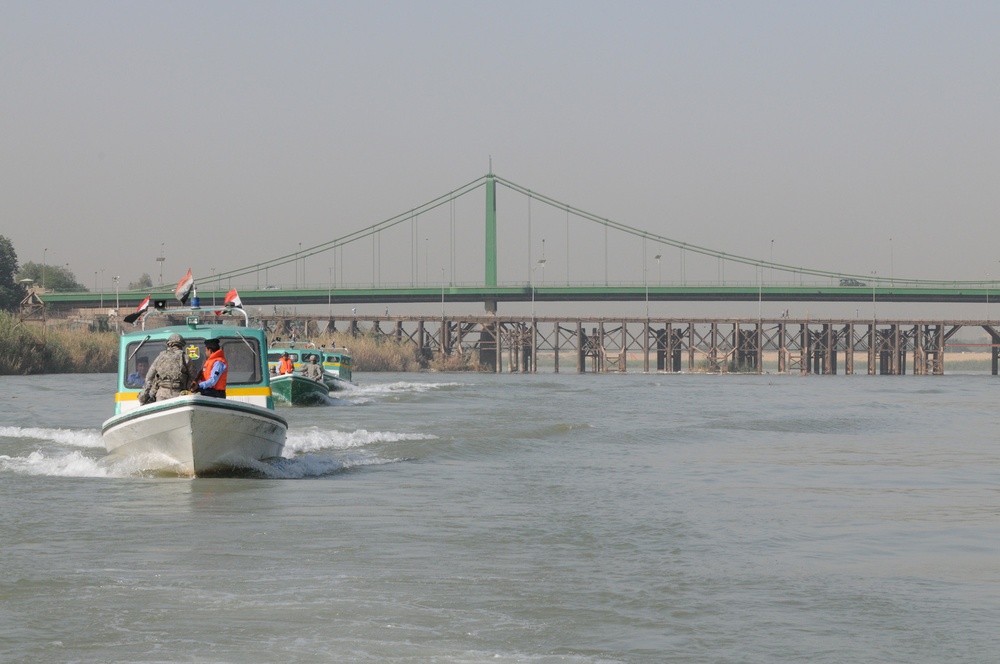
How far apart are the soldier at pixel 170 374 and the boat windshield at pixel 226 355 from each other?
175cm

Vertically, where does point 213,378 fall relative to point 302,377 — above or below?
above

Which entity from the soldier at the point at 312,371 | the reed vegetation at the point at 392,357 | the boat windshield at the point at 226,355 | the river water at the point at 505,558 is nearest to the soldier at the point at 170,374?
the river water at the point at 505,558

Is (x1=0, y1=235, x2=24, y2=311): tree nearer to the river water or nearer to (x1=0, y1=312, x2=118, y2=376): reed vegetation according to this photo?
(x1=0, y1=312, x2=118, y2=376): reed vegetation

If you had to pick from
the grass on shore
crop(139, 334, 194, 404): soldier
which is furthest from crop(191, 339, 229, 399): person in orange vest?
the grass on shore

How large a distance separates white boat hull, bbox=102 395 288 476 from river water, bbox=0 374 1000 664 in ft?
0.91

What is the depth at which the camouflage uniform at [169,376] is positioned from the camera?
59.9ft

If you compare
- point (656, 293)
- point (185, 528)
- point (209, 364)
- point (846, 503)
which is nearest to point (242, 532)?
point (185, 528)

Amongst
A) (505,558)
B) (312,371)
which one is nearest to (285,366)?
(312,371)

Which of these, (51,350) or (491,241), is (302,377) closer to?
(51,350)

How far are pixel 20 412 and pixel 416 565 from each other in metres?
28.5

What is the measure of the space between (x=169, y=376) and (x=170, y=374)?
0.12 feet

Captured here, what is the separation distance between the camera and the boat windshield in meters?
20.2

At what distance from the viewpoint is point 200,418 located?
704 inches

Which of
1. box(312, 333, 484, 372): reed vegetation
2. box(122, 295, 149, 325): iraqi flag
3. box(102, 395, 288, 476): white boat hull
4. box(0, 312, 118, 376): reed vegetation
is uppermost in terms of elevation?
box(122, 295, 149, 325): iraqi flag
